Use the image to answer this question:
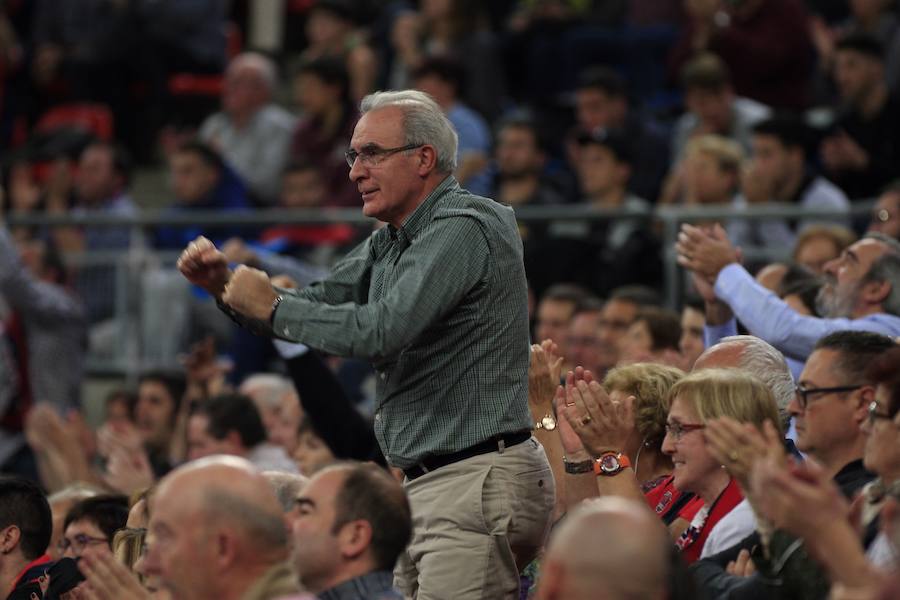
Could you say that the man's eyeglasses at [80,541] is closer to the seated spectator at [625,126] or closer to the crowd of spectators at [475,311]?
the crowd of spectators at [475,311]

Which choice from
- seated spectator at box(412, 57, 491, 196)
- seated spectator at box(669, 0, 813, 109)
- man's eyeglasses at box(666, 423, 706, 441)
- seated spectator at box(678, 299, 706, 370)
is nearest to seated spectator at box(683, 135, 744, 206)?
seated spectator at box(412, 57, 491, 196)

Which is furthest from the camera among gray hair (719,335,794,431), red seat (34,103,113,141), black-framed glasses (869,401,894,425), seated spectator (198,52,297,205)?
red seat (34,103,113,141)

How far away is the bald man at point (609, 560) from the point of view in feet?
11.8

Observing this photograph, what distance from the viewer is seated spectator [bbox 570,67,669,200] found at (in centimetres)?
A: 1084

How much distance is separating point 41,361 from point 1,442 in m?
0.53

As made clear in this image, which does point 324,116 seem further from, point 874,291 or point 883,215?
point 874,291

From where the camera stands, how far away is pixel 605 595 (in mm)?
3598

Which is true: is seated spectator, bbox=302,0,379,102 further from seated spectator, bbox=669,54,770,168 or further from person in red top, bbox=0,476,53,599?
person in red top, bbox=0,476,53,599

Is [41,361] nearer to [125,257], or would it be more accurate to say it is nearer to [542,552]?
[125,257]

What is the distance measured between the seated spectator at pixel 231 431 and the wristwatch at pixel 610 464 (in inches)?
124

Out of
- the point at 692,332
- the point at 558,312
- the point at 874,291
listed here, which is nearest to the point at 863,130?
the point at 558,312

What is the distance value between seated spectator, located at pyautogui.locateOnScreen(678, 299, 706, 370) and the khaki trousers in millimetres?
2276

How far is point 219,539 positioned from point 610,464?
132 centimetres

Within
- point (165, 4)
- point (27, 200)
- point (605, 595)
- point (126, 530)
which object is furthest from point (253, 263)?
point (165, 4)
